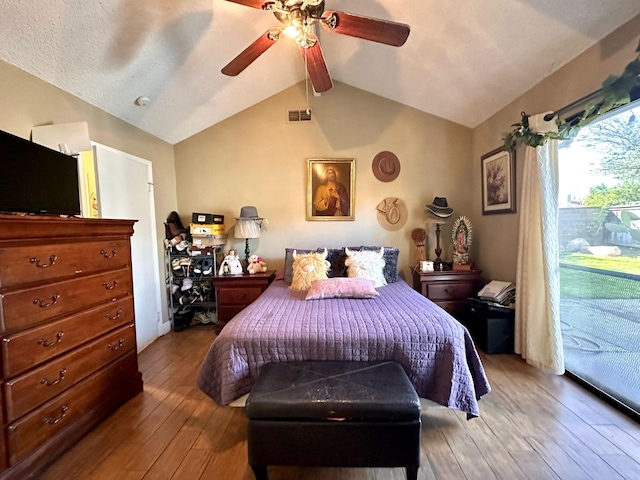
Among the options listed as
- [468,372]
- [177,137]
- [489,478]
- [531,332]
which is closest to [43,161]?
[177,137]

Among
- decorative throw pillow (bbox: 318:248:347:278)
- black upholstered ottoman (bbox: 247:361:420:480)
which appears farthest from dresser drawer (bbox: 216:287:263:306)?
black upholstered ottoman (bbox: 247:361:420:480)

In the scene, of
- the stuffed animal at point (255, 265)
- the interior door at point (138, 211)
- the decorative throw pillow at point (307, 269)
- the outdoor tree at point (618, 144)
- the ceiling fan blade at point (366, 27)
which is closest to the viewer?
the ceiling fan blade at point (366, 27)

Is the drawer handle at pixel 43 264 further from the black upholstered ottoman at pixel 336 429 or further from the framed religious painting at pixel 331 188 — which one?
the framed religious painting at pixel 331 188

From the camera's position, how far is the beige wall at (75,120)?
1.97m

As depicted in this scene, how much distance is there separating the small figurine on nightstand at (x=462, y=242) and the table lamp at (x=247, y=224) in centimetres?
237

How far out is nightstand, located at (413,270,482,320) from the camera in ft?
11.1

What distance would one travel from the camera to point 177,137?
383cm

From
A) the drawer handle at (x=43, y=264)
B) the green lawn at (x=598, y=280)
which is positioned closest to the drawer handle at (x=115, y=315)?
the drawer handle at (x=43, y=264)

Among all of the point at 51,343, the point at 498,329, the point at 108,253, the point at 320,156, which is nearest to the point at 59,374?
the point at 51,343

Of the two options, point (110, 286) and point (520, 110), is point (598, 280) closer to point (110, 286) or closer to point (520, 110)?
point (520, 110)

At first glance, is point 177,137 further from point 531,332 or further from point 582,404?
point 582,404

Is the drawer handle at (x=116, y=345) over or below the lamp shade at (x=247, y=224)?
below

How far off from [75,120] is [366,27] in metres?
2.38

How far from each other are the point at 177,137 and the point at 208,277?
5.91 feet
